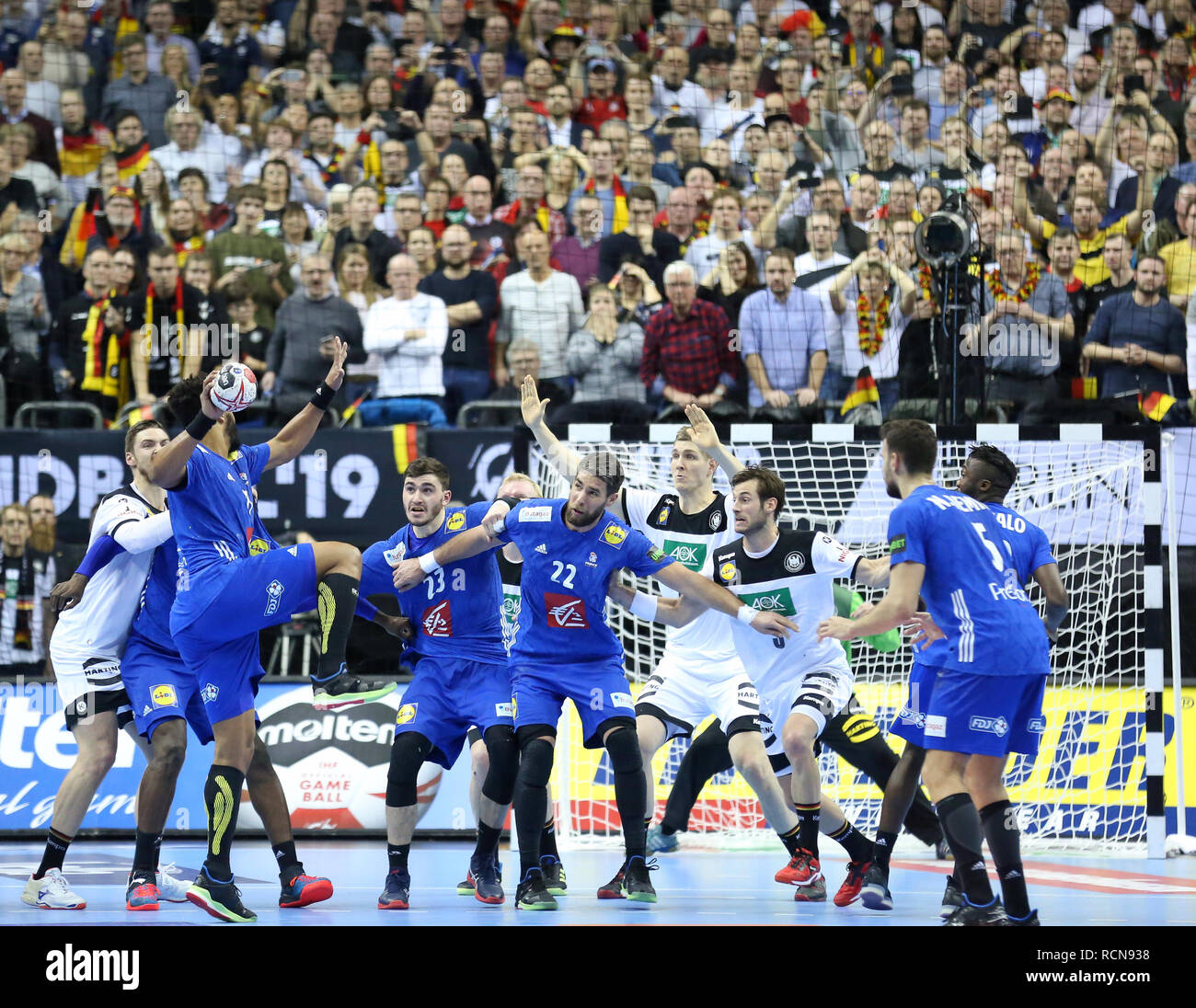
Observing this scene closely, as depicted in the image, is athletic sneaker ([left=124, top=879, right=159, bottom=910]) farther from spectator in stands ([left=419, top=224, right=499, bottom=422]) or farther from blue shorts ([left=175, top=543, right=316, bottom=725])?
spectator in stands ([left=419, top=224, right=499, bottom=422])

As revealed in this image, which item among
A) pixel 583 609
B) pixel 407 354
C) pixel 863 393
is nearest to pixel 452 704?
pixel 583 609

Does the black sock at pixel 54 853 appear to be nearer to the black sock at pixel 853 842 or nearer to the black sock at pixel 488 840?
the black sock at pixel 488 840

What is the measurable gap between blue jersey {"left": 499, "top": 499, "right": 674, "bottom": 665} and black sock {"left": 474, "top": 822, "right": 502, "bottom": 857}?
0.83 meters

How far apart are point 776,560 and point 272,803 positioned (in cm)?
280

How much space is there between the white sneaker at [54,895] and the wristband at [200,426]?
7.47ft

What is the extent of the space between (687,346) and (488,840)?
213 inches

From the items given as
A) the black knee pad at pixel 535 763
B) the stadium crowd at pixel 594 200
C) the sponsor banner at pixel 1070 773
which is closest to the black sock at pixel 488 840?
the black knee pad at pixel 535 763

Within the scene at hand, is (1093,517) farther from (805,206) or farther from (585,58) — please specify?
(585,58)

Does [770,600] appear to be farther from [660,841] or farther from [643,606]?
[660,841]

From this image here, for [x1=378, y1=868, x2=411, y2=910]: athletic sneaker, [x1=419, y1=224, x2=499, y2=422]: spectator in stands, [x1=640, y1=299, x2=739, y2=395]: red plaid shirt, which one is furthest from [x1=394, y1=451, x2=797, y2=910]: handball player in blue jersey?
[x1=419, y1=224, x2=499, y2=422]: spectator in stands

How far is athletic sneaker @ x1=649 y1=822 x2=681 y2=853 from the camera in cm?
902
